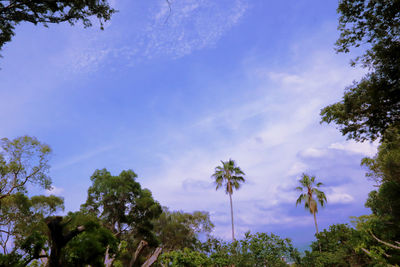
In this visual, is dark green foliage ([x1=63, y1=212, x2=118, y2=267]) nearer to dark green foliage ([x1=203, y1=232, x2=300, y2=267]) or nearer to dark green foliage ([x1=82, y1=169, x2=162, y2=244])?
dark green foliage ([x1=203, y1=232, x2=300, y2=267])

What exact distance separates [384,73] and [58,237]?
1431 centimetres

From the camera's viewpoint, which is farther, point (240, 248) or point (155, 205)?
point (155, 205)

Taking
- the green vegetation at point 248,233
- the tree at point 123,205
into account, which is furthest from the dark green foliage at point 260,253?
the tree at point 123,205

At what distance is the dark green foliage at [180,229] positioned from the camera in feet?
120

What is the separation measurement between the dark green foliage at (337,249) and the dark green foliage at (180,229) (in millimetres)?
19993

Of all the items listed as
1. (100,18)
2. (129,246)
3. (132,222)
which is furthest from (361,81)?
(129,246)

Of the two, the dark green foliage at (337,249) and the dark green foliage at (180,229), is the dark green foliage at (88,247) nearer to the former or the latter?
the dark green foliage at (337,249)

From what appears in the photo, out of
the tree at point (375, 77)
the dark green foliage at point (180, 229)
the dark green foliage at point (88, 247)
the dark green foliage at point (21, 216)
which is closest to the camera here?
the dark green foliage at point (88, 247)

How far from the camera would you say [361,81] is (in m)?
12.7

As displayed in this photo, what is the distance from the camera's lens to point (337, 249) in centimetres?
1603

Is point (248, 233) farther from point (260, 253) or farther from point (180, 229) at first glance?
point (180, 229)

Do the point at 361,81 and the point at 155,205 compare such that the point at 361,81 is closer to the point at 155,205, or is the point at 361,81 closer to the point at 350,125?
the point at 350,125

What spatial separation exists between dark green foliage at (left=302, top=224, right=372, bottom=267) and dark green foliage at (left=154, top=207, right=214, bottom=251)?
19993mm

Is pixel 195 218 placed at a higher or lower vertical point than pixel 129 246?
higher
